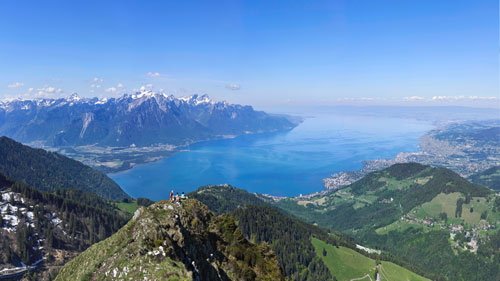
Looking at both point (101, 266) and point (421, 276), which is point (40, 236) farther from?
point (421, 276)

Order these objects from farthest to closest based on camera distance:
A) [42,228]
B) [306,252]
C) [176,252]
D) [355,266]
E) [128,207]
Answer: [128,207], [306,252], [355,266], [42,228], [176,252]

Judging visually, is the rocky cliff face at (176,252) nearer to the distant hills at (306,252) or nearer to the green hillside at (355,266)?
the distant hills at (306,252)

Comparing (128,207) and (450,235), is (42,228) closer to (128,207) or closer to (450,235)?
(128,207)

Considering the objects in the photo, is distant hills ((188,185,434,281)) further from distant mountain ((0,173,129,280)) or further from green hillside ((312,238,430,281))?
distant mountain ((0,173,129,280))

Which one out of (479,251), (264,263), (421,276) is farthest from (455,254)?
(264,263)

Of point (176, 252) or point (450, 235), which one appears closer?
point (176, 252)

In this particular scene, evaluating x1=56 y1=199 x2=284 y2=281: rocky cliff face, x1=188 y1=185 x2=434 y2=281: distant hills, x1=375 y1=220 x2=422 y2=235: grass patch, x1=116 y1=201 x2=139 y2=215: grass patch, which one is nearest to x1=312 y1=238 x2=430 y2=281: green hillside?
x1=188 y1=185 x2=434 y2=281: distant hills

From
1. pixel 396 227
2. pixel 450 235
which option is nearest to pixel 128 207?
pixel 396 227
